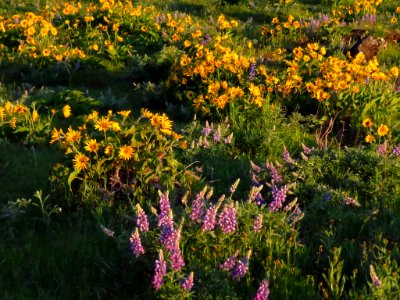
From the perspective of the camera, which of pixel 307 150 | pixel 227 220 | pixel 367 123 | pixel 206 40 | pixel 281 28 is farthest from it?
pixel 281 28

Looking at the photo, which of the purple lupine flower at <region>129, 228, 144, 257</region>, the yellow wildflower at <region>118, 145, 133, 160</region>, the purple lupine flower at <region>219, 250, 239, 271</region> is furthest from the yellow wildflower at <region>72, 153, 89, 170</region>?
the purple lupine flower at <region>219, 250, 239, 271</region>

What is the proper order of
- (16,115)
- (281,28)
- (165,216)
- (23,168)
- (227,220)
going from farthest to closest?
(281,28) → (16,115) → (23,168) → (227,220) → (165,216)

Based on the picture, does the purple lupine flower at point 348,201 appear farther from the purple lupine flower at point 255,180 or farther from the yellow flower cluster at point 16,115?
the yellow flower cluster at point 16,115

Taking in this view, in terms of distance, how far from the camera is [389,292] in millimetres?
3047

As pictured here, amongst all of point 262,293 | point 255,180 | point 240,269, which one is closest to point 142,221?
point 240,269

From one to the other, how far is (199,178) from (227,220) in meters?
1.40

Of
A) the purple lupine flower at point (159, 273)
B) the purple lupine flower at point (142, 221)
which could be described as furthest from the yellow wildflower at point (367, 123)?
the purple lupine flower at point (159, 273)

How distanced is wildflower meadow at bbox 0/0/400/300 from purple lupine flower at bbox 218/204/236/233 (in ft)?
0.04

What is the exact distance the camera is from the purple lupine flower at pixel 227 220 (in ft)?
12.0

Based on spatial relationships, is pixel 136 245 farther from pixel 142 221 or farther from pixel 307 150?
pixel 307 150

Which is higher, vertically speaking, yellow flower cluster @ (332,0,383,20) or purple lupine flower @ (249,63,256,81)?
purple lupine flower @ (249,63,256,81)

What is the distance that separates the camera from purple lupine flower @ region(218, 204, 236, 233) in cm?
366

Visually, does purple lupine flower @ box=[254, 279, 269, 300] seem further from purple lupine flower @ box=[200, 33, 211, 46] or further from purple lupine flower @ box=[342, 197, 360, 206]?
purple lupine flower @ box=[200, 33, 211, 46]

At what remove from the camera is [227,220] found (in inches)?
145
